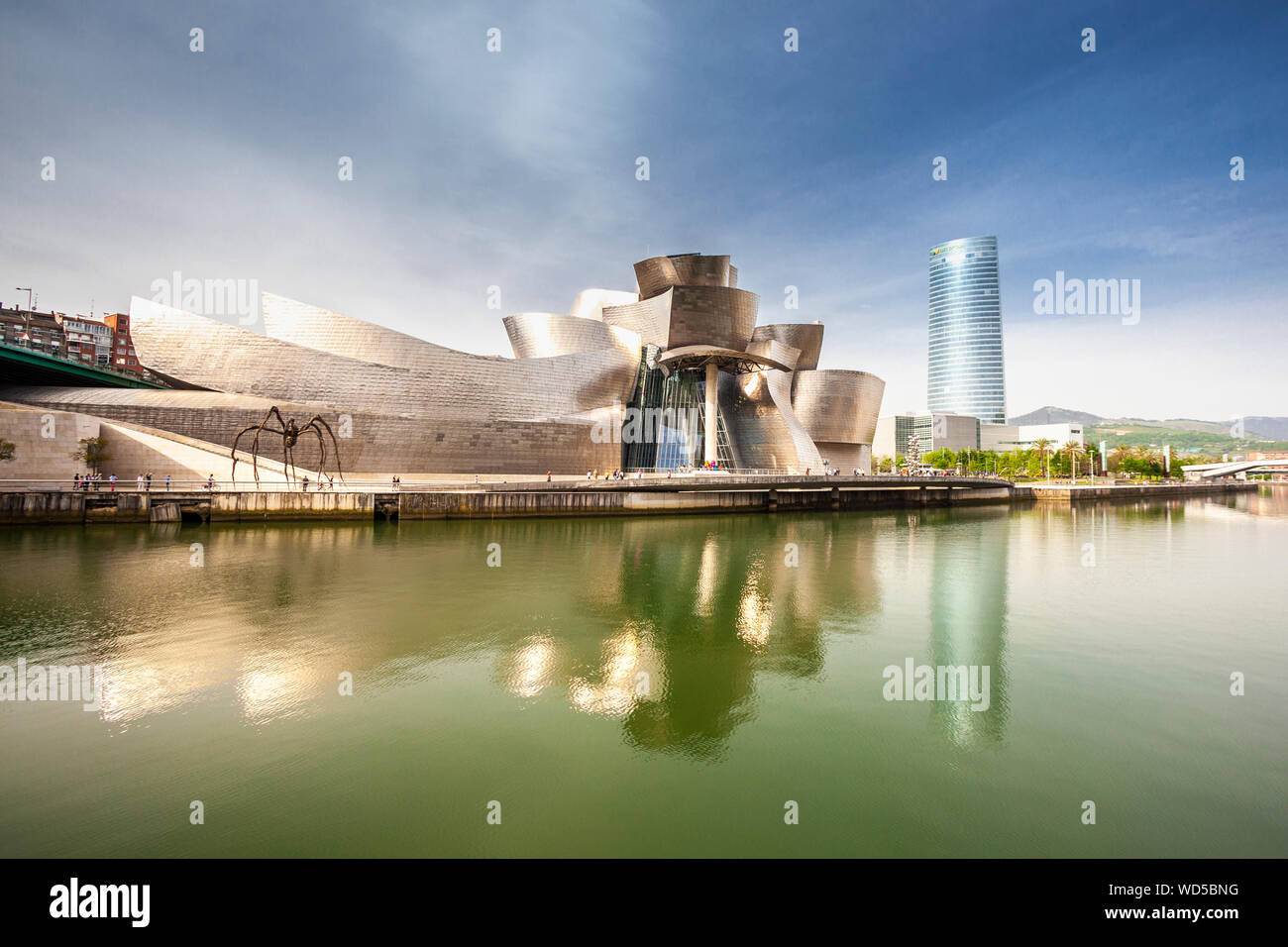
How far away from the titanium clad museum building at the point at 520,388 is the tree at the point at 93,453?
5.98 ft

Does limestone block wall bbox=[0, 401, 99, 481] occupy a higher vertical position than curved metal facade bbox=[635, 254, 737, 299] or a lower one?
lower

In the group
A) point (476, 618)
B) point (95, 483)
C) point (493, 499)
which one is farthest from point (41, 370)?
point (476, 618)

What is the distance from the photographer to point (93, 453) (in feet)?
79.0

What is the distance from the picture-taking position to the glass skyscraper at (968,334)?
449ft

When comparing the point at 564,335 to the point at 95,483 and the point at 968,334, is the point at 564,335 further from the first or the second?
the point at 968,334

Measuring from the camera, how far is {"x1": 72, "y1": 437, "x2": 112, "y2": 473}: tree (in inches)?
933

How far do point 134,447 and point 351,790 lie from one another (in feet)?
96.3

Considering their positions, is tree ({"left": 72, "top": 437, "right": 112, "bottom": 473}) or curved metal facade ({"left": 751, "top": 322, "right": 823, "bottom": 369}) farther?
curved metal facade ({"left": 751, "top": 322, "right": 823, "bottom": 369})

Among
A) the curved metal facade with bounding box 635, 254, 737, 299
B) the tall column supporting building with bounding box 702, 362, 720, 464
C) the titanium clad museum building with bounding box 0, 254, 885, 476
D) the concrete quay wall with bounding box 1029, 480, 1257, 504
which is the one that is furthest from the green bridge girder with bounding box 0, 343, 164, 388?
the concrete quay wall with bounding box 1029, 480, 1257, 504

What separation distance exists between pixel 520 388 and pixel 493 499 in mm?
11422

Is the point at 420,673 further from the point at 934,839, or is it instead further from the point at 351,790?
the point at 934,839

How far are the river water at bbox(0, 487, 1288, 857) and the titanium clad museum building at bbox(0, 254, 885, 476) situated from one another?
731 inches

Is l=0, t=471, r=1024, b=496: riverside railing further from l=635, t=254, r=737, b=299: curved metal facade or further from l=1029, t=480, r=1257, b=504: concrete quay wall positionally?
l=1029, t=480, r=1257, b=504: concrete quay wall
